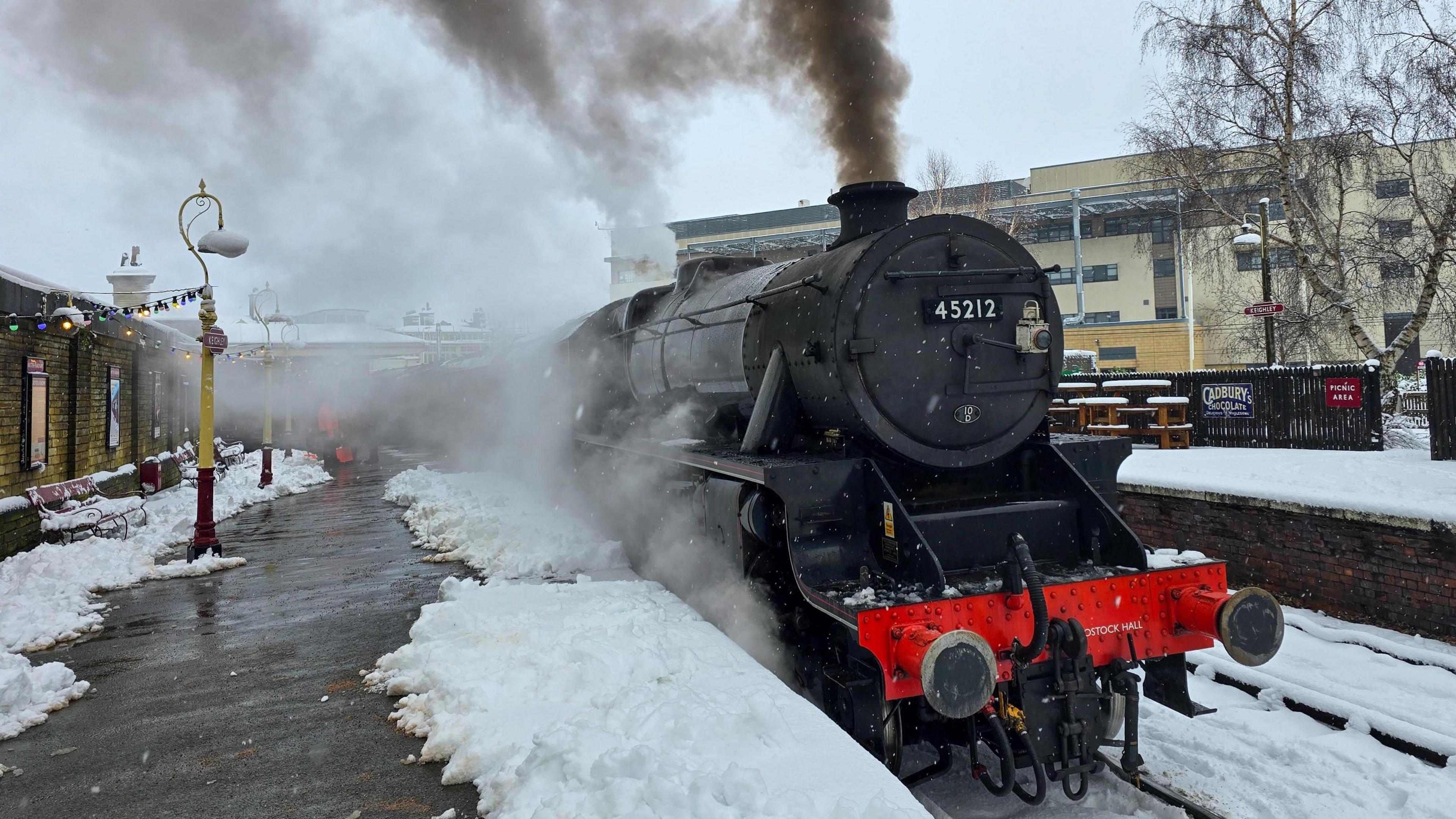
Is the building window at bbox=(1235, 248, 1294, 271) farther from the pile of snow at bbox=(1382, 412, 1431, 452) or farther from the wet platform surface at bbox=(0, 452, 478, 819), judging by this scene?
the wet platform surface at bbox=(0, 452, 478, 819)

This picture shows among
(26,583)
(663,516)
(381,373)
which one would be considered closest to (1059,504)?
(663,516)

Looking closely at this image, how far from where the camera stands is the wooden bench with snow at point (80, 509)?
850cm

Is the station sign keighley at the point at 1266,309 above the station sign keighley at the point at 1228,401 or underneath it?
above

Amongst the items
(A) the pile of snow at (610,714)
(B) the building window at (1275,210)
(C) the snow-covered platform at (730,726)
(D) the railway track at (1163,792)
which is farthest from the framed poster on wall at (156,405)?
(B) the building window at (1275,210)

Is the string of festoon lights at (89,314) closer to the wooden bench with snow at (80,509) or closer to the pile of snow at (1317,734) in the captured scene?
the wooden bench with snow at (80,509)

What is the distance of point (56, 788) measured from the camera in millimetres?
3578

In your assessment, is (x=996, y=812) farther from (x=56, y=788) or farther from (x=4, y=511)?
(x=4, y=511)

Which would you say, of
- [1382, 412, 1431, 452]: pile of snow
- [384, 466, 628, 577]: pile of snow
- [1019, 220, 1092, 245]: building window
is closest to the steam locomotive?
[384, 466, 628, 577]: pile of snow

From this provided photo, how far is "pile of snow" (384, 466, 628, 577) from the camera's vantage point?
24.5ft

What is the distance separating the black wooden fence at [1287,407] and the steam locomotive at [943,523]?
26.7 feet

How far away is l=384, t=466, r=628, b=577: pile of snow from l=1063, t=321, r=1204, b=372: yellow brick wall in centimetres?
2593

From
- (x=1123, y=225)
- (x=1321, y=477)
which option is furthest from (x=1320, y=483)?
(x=1123, y=225)

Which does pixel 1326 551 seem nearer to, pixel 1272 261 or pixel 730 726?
pixel 730 726

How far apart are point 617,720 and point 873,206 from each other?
11.0 feet
